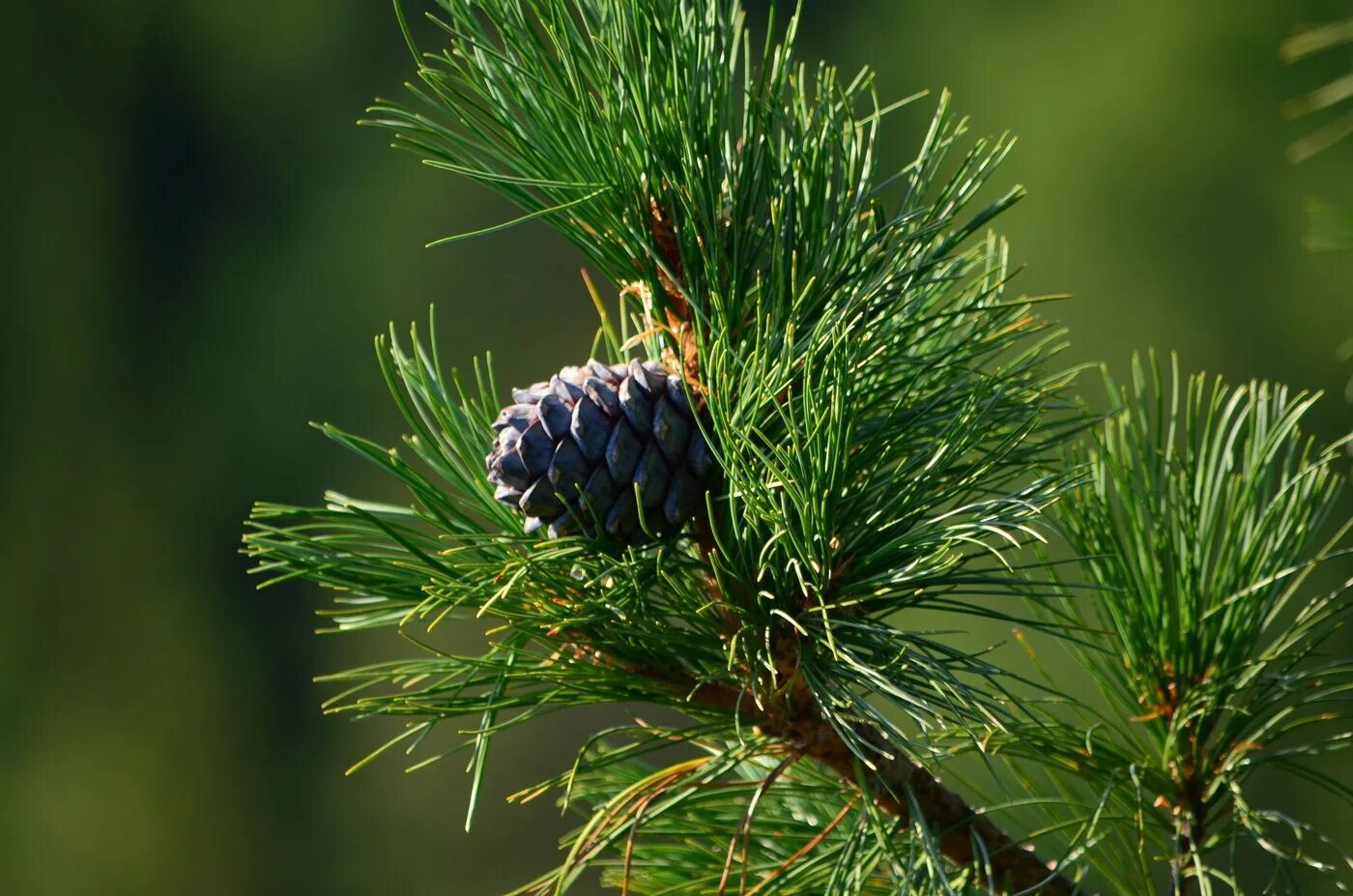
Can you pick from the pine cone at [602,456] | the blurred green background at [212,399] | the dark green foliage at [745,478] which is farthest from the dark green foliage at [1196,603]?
the blurred green background at [212,399]

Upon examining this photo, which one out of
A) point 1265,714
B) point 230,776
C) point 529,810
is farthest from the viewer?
point 230,776

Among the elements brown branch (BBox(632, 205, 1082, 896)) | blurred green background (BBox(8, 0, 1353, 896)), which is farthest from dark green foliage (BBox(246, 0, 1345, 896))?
blurred green background (BBox(8, 0, 1353, 896))

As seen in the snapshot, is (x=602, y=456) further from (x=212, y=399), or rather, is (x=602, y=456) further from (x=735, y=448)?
(x=212, y=399)

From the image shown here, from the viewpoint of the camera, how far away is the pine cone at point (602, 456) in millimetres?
323

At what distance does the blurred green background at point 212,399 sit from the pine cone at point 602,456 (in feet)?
6.22

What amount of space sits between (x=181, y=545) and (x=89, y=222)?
652 mm

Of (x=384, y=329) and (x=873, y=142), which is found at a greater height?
(x=384, y=329)

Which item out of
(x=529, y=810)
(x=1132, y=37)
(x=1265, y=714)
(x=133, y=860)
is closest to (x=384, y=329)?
(x=529, y=810)

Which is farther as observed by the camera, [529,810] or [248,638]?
[248,638]

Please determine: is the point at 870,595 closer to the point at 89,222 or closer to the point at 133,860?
the point at 133,860

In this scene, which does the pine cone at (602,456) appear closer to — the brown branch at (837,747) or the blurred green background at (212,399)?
the brown branch at (837,747)

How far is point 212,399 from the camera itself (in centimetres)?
242

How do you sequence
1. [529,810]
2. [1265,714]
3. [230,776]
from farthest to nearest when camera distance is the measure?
[230,776], [529,810], [1265,714]

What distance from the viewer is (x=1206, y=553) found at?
1.39ft
